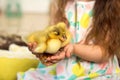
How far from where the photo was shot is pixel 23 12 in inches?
145

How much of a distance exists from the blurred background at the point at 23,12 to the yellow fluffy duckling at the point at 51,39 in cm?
227

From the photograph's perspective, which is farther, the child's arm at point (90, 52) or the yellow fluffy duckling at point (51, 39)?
the child's arm at point (90, 52)

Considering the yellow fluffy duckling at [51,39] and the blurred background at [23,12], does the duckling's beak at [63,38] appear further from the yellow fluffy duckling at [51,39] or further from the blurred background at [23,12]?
the blurred background at [23,12]

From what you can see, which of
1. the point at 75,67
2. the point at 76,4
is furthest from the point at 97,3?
the point at 75,67

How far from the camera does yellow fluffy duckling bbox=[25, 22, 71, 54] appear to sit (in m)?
0.87

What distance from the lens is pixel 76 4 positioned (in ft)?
3.67

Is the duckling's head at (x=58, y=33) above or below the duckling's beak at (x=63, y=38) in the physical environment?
above

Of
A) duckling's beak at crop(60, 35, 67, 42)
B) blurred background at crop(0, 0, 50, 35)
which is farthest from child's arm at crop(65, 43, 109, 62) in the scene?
blurred background at crop(0, 0, 50, 35)

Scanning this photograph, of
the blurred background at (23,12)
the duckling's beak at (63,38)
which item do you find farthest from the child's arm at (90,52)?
the blurred background at (23,12)

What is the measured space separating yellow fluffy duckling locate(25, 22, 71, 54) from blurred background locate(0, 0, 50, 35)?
7.46 feet

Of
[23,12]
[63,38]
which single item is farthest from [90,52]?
[23,12]

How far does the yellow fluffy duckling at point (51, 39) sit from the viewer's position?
0.87 m

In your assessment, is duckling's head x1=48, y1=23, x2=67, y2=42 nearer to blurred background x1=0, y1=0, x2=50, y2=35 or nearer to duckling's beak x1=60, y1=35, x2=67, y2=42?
duckling's beak x1=60, y1=35, x2=67, y2=42

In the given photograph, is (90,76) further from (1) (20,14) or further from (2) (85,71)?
(1) (20,14)
